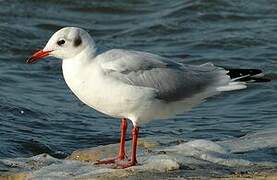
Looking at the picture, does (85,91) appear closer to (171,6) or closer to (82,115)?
(82,115)

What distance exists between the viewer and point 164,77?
22.6ft

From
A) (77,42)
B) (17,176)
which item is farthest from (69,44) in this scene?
(17,176)

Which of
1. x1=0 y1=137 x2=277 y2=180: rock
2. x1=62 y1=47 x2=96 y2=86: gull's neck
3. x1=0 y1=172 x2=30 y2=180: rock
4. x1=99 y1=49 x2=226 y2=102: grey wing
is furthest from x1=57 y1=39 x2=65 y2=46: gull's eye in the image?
A: x1=0 y1=172 x2=30 y2=180: rock

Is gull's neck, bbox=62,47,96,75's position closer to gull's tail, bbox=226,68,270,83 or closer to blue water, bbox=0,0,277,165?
gull's tail, bbox=226,68,270,83

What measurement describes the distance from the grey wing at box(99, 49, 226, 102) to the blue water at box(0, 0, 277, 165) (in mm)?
903

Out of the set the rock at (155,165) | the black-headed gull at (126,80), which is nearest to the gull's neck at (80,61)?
the black-headed gull at (126,80)

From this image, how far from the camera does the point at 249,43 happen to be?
13.7 meters

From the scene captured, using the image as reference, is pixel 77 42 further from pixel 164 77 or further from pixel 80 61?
pixel 164 77

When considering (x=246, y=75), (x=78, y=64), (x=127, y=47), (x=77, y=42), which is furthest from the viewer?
(x=127, y=47)

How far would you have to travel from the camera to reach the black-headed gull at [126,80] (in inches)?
259

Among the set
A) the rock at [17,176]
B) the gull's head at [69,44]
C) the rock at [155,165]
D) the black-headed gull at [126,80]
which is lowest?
the rock at [17,176]

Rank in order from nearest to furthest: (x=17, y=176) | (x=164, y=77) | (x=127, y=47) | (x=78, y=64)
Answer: (x=17, y=176) < (x=78, y=64) < (x=164, y=77) < (x=127, y=47)

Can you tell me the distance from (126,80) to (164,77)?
1.19ft

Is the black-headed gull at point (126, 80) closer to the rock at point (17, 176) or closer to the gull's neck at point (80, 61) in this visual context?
the gull's neck at point (80, 61)
